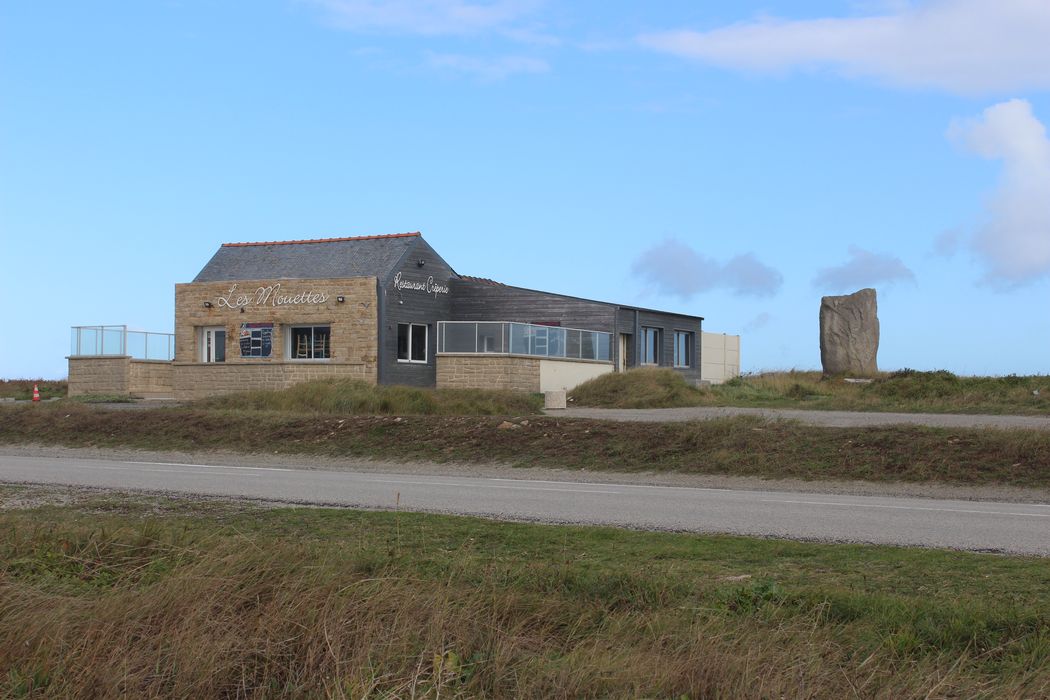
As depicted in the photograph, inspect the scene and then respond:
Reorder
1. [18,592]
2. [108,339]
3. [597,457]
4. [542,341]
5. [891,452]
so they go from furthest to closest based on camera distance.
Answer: [108,339], [542,341], [597,457], [891,452], [18,592]

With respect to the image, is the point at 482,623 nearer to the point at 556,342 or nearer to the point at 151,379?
the point at 556,342

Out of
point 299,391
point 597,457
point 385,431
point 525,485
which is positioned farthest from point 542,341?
point 525,485

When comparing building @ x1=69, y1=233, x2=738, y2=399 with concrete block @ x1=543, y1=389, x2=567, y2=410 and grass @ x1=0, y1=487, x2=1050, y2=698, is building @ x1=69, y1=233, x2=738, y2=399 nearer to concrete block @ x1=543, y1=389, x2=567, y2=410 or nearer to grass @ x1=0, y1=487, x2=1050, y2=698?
concrete block @ x1=543, y1=389, x2=567, y2=410

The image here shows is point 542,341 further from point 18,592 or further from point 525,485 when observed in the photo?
point 18,592

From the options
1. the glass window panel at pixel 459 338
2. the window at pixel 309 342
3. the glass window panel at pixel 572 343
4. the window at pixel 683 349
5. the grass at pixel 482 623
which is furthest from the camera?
the window at pixel 683 349

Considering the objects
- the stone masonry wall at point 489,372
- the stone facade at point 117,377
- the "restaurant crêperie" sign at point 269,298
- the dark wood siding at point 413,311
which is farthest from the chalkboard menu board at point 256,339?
the stone masonry wall at point 489,372

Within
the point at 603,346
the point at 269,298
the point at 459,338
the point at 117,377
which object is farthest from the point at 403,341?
the point at 117,377

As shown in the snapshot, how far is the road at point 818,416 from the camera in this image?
23.3m

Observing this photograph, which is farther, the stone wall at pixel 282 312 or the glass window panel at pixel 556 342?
the stone wall at pixel 282 312

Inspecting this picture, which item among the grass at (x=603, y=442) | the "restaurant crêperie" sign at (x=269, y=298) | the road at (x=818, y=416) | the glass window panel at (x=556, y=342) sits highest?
the "restaurant crêperie" sign at (x=269, y=298)

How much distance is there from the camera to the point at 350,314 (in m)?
40.4

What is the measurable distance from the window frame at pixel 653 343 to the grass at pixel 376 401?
16.0m

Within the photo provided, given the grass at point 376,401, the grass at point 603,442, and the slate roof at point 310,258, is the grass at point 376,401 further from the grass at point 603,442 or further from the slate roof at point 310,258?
the slate roof at point 310,258

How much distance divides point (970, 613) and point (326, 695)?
3.69 m
